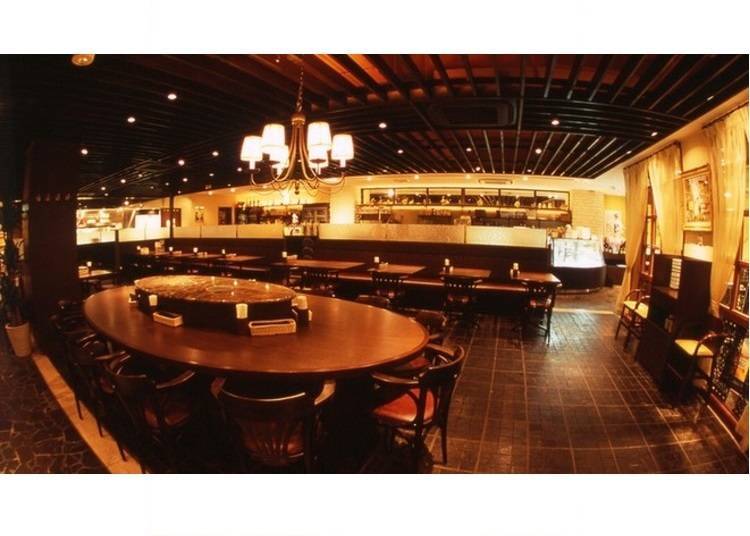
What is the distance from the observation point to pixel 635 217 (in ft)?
20.7

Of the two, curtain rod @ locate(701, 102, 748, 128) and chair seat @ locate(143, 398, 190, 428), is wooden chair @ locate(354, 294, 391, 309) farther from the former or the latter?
curtain rod @ locate(701, 102, 748, 128)

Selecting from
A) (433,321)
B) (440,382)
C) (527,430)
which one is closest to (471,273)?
(433,321)

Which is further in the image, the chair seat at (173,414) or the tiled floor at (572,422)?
the tiled floor at (572,422)

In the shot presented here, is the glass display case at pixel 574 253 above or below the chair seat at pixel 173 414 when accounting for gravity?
above

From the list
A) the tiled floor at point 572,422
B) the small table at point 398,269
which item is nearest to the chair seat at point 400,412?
the tiled floor at point 572,422

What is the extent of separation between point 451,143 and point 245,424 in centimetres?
640

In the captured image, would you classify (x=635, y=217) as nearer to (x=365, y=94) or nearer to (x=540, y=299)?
(x=540, y=299)

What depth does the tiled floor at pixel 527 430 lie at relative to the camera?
2.48m

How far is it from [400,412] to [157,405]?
1391 mm

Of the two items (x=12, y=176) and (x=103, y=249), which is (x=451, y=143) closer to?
(x=12, y=176)

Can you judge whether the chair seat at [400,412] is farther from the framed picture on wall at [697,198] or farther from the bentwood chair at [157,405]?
the framed picture on wall at [697,198]

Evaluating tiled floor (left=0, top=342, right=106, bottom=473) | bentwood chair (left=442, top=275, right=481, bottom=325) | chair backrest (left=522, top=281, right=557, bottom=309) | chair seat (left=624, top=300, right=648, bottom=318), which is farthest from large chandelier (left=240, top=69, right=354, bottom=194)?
chair seat (left=624, top=300, right=648, bottom=318)

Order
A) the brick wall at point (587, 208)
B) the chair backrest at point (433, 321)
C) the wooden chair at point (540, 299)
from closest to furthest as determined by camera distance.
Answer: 1. the chair backrest at point (433, 321)
2. the wooden chair at point (540, 299)
3. the brick wall at point (587, 208)
